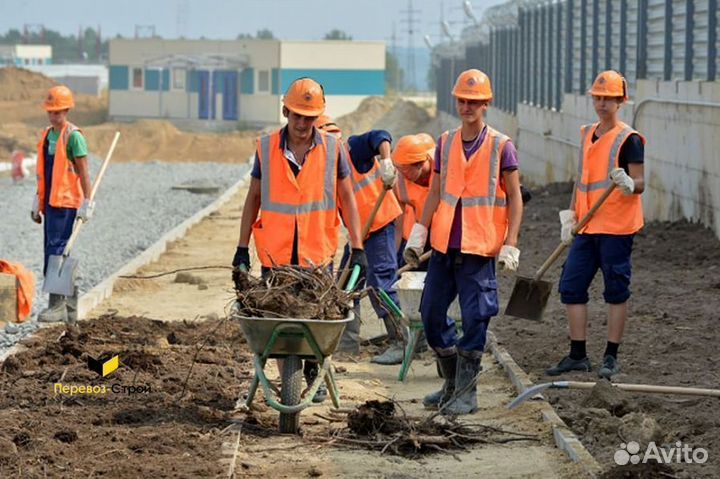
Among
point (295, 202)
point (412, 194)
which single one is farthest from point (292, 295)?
point (412, 194)

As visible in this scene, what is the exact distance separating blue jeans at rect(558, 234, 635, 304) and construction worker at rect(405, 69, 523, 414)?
3.61 ft

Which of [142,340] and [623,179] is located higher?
[623,179]

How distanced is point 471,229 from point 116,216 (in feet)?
61.4

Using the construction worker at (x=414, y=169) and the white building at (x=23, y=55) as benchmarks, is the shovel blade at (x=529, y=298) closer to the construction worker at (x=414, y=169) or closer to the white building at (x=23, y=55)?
the construction worker at (x=414, y=169)

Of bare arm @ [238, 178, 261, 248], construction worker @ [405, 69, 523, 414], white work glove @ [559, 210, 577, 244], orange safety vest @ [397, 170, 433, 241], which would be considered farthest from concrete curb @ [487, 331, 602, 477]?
bare arm @ [238, 178, 261, 248]

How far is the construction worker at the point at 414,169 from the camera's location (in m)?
10.2

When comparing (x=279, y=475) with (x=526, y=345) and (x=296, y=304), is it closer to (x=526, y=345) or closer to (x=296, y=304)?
(x=296, y=304)

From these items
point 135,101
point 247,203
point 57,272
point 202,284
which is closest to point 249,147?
point 135,101

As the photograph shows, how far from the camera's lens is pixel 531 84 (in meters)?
34.2

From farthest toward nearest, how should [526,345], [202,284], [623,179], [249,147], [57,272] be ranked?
1. [249,147]
2. [202,284]
3. [57,272]
4. [526,345]
5. [623,179]

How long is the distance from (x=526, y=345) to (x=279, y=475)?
4316mm

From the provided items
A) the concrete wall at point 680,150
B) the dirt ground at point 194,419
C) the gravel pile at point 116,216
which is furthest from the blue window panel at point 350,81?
the dirt ground at point 194,419

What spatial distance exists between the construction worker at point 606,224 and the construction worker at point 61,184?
14.4 feet

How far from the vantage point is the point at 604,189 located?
9.62 meters
